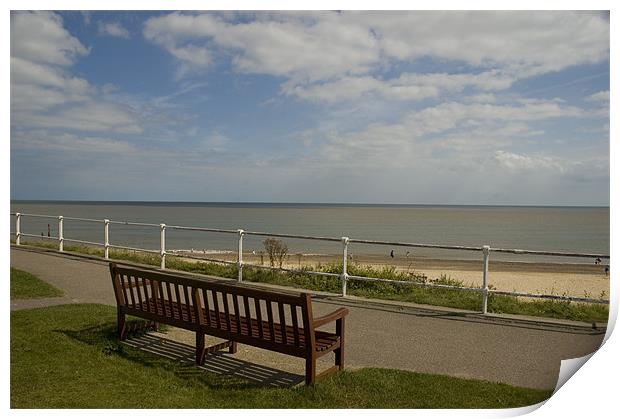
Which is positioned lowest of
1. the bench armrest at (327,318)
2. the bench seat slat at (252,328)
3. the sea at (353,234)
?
the sea at (353,234)

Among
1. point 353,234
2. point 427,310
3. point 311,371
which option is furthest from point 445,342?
point 353,234

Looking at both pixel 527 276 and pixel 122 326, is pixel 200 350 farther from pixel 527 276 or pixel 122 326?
pixel 527 276

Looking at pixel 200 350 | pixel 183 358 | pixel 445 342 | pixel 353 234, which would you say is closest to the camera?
pixel 200 350

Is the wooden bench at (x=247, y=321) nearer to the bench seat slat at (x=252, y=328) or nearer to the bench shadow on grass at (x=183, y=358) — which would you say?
the bench seat slat at (x=252, y=328)

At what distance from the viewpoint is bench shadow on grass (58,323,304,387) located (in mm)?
4719

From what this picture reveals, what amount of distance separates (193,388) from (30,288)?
5255mm

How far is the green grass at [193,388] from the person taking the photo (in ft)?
13.8

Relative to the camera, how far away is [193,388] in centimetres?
446

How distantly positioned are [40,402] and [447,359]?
378cm

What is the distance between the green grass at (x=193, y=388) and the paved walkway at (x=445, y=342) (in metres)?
0.32

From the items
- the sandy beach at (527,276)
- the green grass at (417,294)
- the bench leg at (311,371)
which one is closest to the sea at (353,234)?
the sandy beach at (527,276)

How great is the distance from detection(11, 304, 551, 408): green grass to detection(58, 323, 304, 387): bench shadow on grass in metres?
0.04
